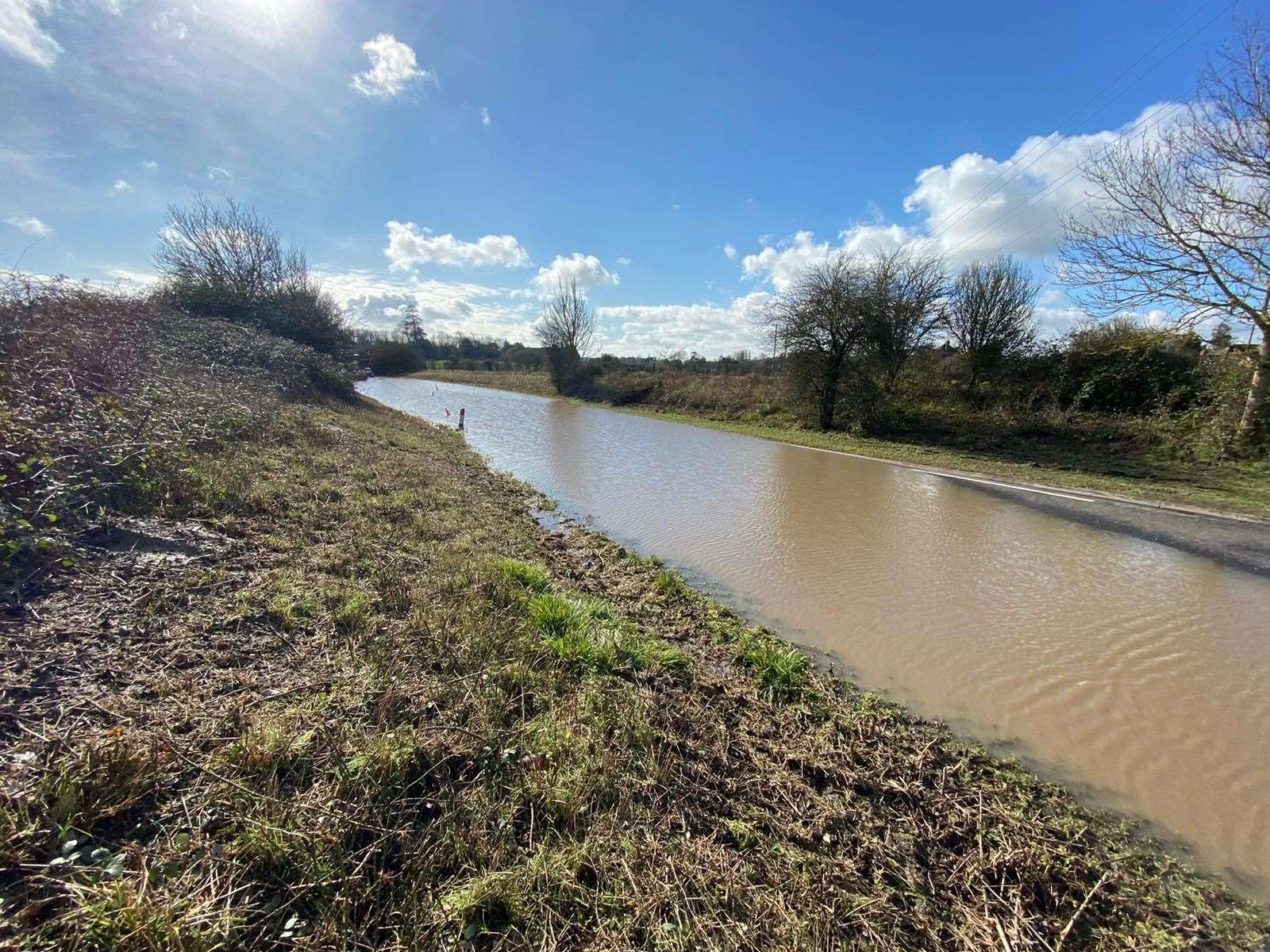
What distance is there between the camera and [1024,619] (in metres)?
5.12

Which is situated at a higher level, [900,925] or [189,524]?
[189,524]

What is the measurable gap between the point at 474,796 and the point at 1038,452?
18.8 metres

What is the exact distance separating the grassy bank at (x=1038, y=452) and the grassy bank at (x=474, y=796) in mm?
11605

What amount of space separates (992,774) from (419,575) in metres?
4.66

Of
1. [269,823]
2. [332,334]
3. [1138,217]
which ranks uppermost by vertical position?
[1138,217]

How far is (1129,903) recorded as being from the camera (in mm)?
2252

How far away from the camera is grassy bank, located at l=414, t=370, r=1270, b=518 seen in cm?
1085

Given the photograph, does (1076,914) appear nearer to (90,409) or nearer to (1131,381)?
(90,409)

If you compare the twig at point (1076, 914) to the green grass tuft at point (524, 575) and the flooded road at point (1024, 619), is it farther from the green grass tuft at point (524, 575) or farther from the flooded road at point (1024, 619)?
Result: the green grass tuft at point (524, 575)

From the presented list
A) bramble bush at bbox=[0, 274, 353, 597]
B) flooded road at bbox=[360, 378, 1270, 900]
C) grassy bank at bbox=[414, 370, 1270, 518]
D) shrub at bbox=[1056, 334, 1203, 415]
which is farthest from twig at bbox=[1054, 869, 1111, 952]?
shrub at bbox=[1056, 334, 1203, 415]

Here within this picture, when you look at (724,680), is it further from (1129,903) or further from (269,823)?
(269,823)

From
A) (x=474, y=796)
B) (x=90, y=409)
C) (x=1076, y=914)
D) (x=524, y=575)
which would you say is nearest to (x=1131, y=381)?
(x=1076, y=914)

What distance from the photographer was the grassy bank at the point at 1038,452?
1085 centimetres

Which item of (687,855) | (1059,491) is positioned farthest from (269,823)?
(1059,491)
